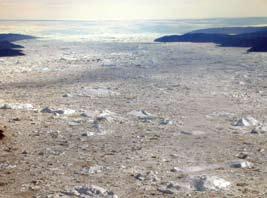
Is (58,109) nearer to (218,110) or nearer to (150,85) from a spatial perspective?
(218,110)

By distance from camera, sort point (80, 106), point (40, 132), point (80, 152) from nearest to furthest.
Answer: point (80, 152) < point (40, 132) < point (80, 106)

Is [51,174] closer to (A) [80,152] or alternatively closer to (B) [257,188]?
(A) [80,152]

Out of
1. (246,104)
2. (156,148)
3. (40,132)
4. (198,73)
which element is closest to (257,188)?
(156,148)

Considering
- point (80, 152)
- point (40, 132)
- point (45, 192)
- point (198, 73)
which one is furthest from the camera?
point (198, 73)

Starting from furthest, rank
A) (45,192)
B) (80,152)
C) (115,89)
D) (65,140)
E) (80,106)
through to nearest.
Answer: (115,89)
(80,106)
(65,140)
(80,152)
(45,192)

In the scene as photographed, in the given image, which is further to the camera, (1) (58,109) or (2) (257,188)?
(1) (58,109)

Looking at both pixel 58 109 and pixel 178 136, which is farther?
pixel 58 109

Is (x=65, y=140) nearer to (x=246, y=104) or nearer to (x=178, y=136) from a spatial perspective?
(x=178, y=136)

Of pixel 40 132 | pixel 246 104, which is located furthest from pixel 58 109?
pixel 246 104

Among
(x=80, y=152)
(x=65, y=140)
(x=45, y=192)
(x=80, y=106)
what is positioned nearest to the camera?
(x=45, y=192)
